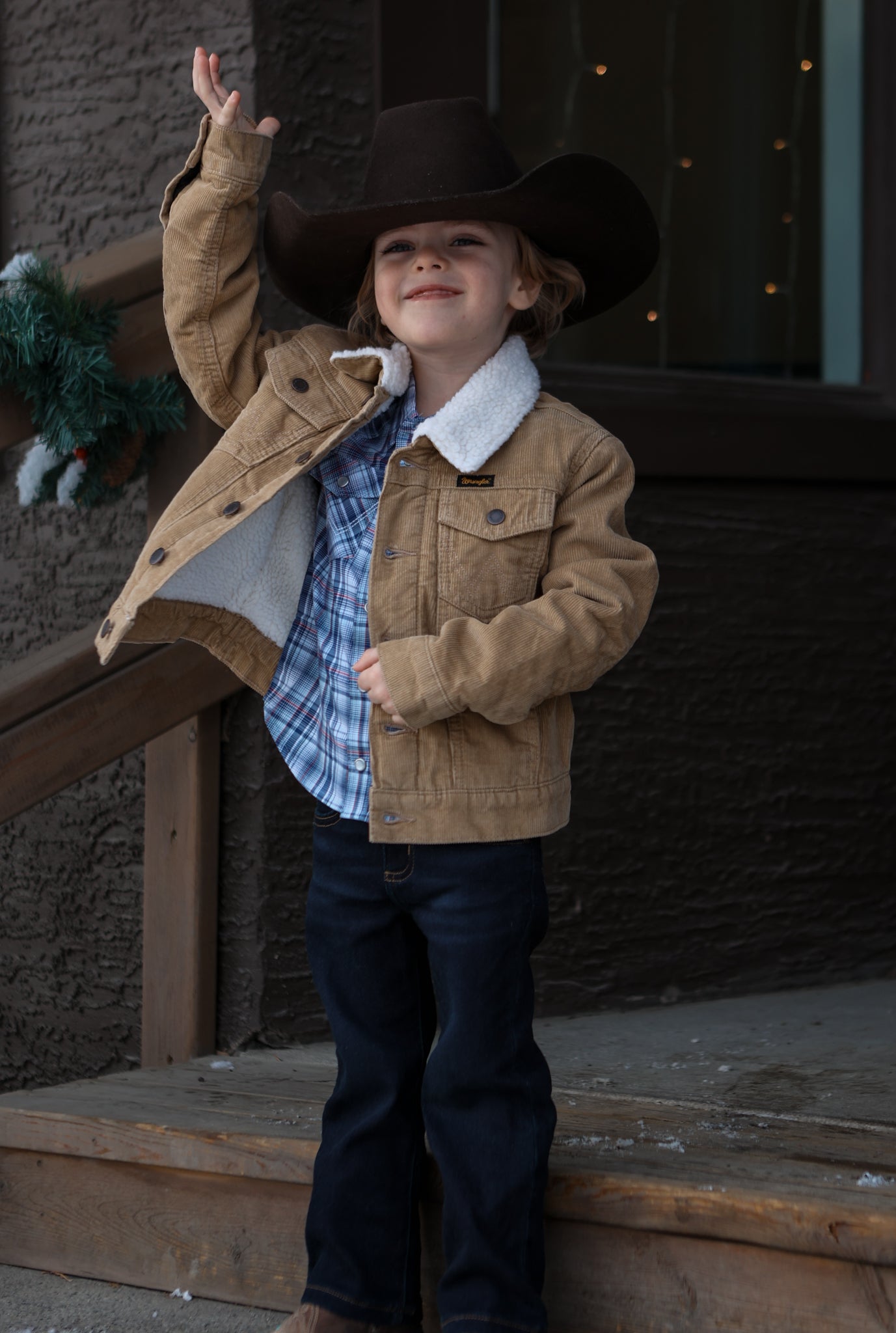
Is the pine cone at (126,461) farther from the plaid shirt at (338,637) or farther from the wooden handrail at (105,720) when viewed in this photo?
the plaid shirt at (338,637)

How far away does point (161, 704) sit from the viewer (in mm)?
2697

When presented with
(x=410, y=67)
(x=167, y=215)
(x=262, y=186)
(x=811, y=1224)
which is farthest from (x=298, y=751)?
(x=410, y=67)

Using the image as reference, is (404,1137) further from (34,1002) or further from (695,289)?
(695,289)

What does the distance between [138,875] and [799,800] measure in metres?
1.49

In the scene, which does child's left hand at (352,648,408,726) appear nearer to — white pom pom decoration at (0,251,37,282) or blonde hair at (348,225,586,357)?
blonde hair at (348,225,586,357)

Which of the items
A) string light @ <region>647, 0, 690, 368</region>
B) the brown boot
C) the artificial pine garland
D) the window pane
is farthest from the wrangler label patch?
string light @ <region>647, 0, 690, 368</region>

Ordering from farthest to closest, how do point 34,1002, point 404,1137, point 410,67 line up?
point 34,1002, point 410,67, point 404,1137

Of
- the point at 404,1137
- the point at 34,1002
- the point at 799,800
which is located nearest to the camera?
the point at 404,1137

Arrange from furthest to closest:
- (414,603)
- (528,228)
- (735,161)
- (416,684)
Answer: (735,161), (528,228), (414,603), (416,684)

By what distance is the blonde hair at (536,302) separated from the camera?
212 cm

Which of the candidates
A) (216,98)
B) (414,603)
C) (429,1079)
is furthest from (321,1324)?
(216,98)

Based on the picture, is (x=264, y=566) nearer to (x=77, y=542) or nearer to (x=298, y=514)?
(x=298, y=514)

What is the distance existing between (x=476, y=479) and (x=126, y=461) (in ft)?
2.93

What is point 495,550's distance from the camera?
1.97 meters
